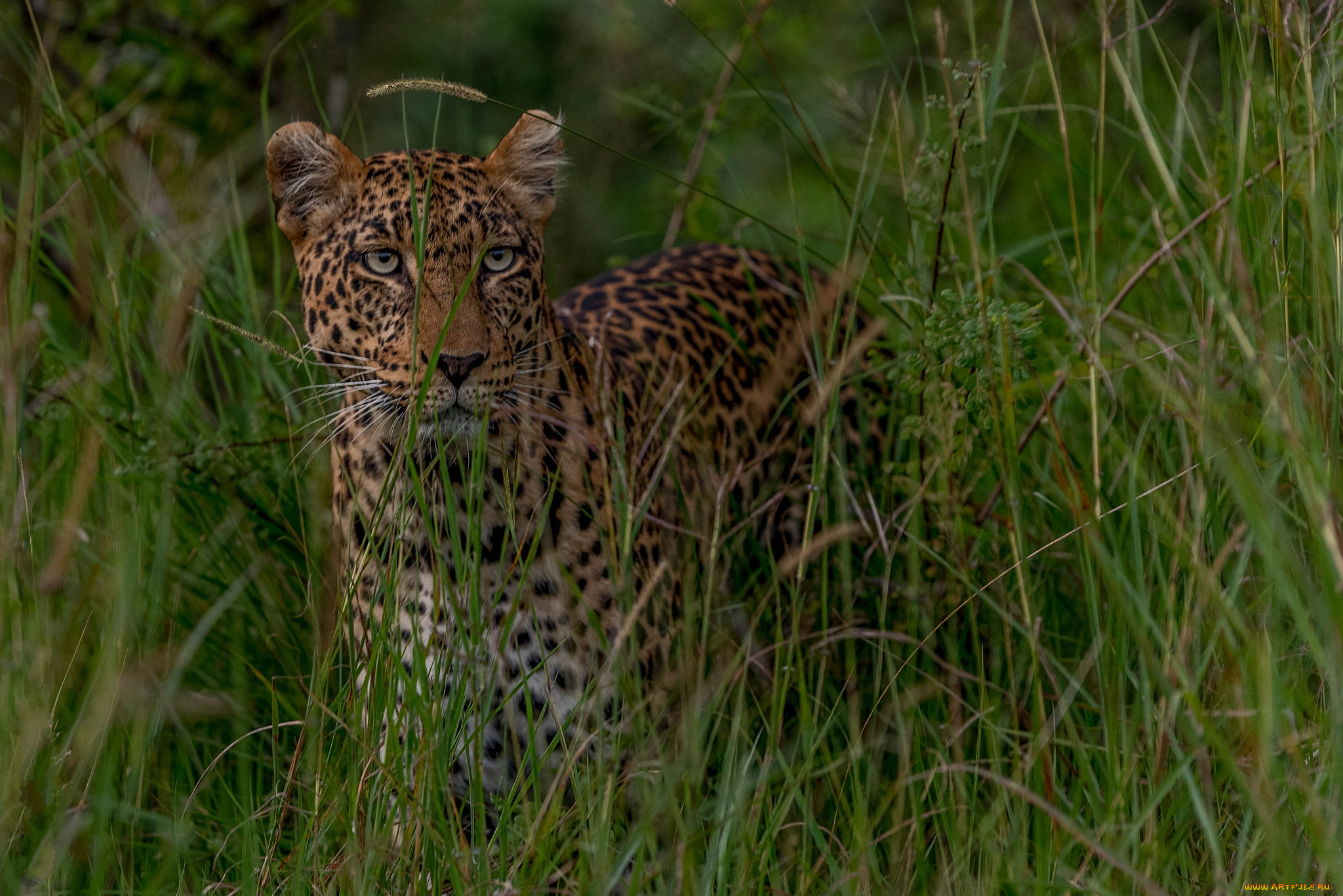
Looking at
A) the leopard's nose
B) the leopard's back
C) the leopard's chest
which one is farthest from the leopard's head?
the leopard's back

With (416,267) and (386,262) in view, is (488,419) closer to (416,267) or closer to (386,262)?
(416,267)

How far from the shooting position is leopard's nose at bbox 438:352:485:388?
9.88 ft

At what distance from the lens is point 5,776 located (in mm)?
2225

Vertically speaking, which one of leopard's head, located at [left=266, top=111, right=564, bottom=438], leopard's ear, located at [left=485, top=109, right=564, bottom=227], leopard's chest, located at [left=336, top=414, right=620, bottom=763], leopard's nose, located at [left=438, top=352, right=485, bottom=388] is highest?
leopard's ear, located at [left=485, top=109, right=564, bottom=227]

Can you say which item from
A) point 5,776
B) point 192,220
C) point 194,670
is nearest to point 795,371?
point 194,670

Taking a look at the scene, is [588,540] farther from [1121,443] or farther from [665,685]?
[1121,443]

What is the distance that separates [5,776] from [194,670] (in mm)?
1671

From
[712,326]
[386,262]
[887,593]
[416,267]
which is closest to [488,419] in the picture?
[416,267]

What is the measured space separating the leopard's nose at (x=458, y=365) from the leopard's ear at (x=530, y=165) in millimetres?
691

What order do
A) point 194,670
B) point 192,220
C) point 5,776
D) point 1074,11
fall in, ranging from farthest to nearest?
point 1074,11, point 192,220, point 194,670, point 5,776

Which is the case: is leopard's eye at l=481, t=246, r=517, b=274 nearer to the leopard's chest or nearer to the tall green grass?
the leopard's chest

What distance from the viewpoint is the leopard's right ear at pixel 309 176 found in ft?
11.1

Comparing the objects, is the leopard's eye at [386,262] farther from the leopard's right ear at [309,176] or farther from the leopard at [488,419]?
the leopard's right ear at [309,176]

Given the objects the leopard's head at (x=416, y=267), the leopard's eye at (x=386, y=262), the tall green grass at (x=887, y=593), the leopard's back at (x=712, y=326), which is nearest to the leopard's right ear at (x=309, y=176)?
the leopard's head at (x=416, y=267)
